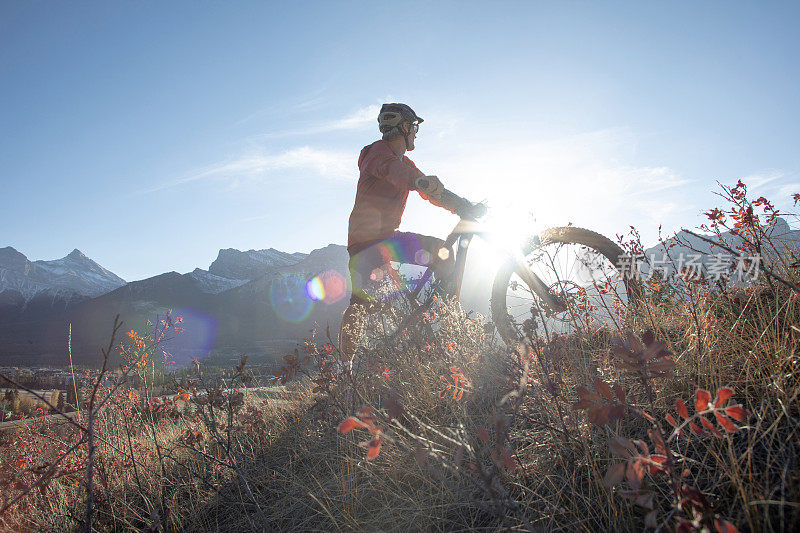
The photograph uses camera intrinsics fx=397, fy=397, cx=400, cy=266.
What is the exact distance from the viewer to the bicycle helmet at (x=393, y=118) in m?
4.10

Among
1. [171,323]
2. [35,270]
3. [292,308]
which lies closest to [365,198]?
[171,323]

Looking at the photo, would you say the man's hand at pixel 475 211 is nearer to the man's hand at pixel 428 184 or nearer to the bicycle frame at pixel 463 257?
the bicycle frame at pixel 463 257

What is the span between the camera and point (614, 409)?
0.99 metres

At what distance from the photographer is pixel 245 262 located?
7956 cm

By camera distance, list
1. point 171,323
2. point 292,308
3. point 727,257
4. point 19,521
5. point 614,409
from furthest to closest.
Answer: point 292,308 < point 171,323 < point 727,257 < point 19,521 < point 614,409

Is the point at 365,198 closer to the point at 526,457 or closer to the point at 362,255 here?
the point at 362,255

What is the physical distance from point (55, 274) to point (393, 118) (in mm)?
126913

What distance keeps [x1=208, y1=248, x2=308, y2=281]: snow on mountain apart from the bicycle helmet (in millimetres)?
72715

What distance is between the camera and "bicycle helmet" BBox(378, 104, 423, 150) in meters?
4.10

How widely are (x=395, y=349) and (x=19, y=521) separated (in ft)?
8.48

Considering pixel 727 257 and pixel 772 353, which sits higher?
pixel 727 257

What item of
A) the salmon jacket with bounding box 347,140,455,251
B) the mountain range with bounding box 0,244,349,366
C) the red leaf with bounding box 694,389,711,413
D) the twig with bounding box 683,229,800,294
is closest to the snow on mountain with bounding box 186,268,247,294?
the mountain range with bounding box 0,244,349,366

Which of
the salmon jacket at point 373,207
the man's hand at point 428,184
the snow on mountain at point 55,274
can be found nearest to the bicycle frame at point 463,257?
the salmon jacket at point 373,207

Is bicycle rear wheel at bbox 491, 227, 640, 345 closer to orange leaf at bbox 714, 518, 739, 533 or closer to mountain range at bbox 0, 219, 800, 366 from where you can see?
orange leaf at bbox 714, 518, 739, 533
